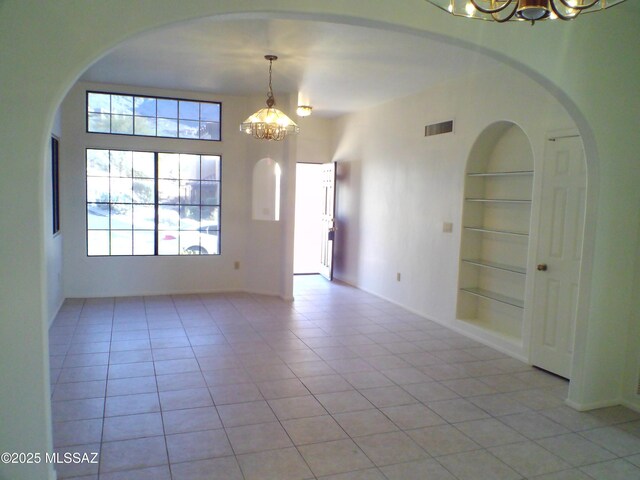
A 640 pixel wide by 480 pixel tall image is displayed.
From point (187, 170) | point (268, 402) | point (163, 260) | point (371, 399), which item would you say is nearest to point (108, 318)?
point (163, 260)

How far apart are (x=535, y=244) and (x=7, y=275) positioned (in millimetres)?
4168

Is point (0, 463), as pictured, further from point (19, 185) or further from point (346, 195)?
point (346, 195)

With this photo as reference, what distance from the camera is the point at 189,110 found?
7098 mm

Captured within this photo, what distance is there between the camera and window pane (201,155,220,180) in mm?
7238

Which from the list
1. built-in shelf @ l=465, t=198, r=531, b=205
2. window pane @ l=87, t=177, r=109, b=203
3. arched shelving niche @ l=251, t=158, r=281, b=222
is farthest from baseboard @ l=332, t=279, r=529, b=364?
window pane @ l=87, t=177, r=109, b=203

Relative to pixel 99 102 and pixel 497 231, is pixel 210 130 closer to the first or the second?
pixel 99 102

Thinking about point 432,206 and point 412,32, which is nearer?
point 412,32

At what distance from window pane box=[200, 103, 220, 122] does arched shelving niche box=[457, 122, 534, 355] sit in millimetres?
3775

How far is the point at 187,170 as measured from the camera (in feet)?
23.5

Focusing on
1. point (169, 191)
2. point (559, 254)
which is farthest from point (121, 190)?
point (559, 254)

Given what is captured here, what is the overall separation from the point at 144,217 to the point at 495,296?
15.8ft

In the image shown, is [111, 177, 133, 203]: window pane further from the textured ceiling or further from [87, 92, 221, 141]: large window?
the textured ceiling

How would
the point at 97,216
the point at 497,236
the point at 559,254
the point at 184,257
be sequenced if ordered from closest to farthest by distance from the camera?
the point at 559,254 → the point at 497,236 → the point at 97,216 → the point at 184,257

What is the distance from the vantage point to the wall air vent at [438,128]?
18.8ft
